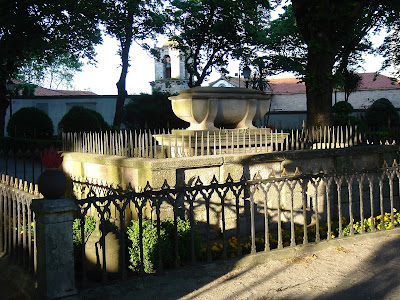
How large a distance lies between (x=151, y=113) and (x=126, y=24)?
5.13m

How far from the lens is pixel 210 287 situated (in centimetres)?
524

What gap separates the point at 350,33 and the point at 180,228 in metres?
10.9

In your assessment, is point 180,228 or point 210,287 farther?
point 180,228

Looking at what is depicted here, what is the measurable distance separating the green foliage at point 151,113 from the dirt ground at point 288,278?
19891mm

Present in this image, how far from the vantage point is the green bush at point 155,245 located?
5926mm

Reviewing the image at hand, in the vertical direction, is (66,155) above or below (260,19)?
below

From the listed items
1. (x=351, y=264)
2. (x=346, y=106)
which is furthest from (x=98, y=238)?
(x=346, y=106)

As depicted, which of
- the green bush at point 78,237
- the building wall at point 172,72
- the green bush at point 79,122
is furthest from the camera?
the building wall at point 172,72

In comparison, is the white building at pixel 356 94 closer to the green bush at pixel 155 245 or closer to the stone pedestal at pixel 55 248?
the green bush at pixel 155 245

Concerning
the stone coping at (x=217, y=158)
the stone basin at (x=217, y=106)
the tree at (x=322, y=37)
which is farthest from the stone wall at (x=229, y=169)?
the tree at (x=322, y=37)

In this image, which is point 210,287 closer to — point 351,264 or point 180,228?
point 180,228

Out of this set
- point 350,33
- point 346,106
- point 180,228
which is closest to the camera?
point 180,228

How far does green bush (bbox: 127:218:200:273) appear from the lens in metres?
5.93

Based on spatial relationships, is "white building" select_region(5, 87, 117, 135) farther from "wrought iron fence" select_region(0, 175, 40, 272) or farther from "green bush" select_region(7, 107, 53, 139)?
"wrought iron fence" select_region(0, 175, 40, 272)
